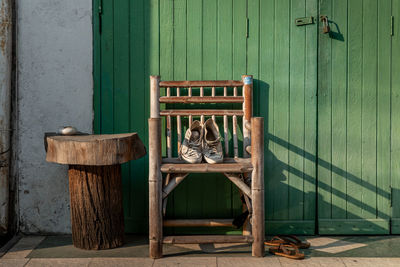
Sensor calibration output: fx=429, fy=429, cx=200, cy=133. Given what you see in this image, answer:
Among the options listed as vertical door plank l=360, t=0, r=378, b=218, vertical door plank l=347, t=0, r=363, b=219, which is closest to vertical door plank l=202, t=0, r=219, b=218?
vertical door plank l=347, t=0, r=363, b=219

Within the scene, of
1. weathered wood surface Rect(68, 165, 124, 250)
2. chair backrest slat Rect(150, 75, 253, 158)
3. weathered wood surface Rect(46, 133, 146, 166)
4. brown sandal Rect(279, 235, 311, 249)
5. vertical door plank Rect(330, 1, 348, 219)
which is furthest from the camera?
vertical door plank Rect(330, 1, 348, 219)

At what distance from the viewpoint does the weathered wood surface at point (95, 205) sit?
9.50ft

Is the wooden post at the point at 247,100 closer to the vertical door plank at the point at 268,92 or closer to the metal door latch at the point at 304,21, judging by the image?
the vertical door plank at the point at 268,92

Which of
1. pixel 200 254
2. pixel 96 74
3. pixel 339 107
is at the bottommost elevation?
pixel 200 254

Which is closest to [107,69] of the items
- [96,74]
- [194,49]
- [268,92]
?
[96,74]

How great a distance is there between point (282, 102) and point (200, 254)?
129 cm

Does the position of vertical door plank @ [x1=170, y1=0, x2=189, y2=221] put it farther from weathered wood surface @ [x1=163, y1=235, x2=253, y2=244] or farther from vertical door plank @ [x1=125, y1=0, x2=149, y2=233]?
weathered wood surface @ [x1=163, y1=235, x2=253, y2=244]

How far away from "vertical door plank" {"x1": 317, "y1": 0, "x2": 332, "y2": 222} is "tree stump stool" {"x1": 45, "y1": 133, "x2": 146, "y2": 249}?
138cm

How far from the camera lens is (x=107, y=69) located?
10.8ft

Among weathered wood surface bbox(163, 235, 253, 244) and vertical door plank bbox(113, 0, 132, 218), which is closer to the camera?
weathered wood surface bbox(163, 235, 253, 244)

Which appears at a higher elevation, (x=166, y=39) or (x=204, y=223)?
(x=166, y=39)

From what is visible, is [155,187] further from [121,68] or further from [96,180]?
[121,68]

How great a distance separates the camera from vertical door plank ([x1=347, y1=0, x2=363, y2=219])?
326 cm

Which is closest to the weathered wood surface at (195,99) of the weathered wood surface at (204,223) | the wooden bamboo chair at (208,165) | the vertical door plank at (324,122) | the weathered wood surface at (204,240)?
the wooden bamboo chair at (208,165)
